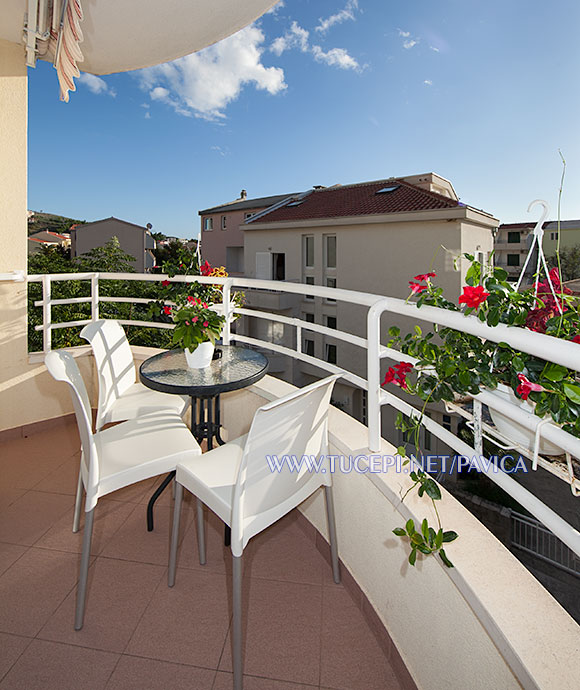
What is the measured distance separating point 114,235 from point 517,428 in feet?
61.7

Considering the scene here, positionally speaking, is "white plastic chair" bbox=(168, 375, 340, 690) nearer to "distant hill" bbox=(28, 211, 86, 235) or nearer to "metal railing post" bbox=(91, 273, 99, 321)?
"metal railing post" bbox=(91, 273, 99, 321)

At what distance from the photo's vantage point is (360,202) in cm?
1265

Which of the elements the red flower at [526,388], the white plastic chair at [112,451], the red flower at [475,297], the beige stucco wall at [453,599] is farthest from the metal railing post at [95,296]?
the red flower at [526,388]

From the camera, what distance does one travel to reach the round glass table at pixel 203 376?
1.86 meters

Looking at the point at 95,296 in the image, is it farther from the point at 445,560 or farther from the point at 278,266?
the point at 278,266

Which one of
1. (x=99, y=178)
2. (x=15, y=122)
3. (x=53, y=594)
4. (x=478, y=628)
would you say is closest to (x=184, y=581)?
(x=53, y=594)

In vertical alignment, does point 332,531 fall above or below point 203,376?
below

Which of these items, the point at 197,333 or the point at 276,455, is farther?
the point at 197,333

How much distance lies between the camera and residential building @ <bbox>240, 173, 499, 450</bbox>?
10148 mm

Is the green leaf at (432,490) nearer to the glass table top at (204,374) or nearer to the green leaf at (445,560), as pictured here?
the green leaf at (445,560)

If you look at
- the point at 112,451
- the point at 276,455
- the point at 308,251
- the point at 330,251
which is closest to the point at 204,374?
the point at 112,451

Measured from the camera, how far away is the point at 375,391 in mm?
1465

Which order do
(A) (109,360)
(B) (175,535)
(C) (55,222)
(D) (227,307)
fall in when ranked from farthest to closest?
(C) (55,222) → (D) (227,307) → (A) (109,360) → (B) (175,535)

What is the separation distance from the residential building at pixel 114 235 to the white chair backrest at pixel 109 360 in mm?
15841
